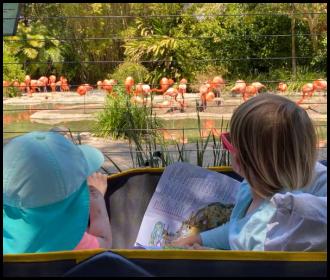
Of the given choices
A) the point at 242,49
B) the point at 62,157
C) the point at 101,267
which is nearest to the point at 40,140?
the point at 62,157

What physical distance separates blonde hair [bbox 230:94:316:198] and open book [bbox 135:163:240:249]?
455 millimetres

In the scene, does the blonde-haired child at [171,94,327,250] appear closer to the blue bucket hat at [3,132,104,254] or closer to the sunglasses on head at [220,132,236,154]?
the sunglasses on head at [220,132,236,154]

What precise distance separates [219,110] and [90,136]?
89.0 inches

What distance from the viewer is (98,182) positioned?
4.82ft

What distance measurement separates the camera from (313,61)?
32.7 ft

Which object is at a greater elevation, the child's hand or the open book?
the child's hand

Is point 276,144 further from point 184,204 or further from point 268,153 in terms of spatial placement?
point 184,204

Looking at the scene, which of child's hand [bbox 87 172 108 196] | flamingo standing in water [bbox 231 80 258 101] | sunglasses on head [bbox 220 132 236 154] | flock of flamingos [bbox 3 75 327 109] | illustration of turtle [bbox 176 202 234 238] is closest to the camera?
sunglasses on head [bbox 220 132 236 154]

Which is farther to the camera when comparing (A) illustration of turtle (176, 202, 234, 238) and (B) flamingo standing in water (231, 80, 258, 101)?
(B) flamingo standing in water (231, 80, 258, 101)

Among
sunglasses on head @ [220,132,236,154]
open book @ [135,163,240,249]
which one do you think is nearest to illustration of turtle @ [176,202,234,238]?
open book @ [135,163,240,249]

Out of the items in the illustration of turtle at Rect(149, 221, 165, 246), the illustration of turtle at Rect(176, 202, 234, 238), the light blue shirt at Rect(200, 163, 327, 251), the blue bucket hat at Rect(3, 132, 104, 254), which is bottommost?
the illustration of turtle at Rect(149, 221, 165, 246)

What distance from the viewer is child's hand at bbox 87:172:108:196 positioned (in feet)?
4.70

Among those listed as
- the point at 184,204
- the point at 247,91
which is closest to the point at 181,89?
the point at 247,91

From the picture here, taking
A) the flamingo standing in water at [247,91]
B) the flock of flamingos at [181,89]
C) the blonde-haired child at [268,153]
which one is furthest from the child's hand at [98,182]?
the flock of flamingos at [181,89]
